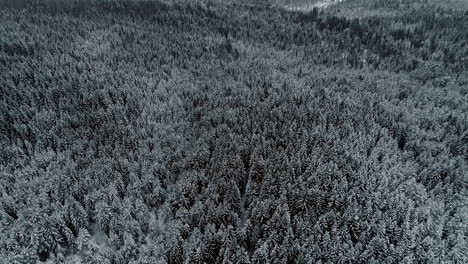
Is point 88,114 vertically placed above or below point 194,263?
above

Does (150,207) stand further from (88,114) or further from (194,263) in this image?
(88,114)

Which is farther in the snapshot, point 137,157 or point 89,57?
point 89,57

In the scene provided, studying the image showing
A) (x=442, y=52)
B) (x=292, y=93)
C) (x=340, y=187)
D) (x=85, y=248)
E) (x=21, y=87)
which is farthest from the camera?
(x=442, y=52)

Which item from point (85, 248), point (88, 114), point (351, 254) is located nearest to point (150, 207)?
point (85, 248)

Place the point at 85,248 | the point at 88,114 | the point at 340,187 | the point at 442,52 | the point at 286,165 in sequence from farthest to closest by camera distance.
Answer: the point at 442,52, the point at 88,114, the point at 286,165, the point at 340,187, the point at 85,248

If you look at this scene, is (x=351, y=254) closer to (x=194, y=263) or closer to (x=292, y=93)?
(x=194, y=263)

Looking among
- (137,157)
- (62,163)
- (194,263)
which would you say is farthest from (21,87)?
(194,263)

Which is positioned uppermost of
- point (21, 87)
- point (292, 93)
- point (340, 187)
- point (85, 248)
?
point (21, 87)
